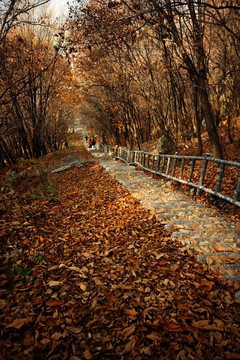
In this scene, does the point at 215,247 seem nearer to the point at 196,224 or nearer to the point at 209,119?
the point at 196,224

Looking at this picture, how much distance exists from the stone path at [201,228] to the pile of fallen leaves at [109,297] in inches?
8.4

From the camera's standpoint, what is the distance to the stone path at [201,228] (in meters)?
3.36

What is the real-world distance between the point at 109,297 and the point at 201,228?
8.15 ft

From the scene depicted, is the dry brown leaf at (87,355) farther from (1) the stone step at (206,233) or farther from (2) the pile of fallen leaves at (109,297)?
(1) the stone step at (206,233)

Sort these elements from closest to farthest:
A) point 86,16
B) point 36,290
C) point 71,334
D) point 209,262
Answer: point 71,334
point 36,290
point 209,262
point 86,16

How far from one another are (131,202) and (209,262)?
356 cm

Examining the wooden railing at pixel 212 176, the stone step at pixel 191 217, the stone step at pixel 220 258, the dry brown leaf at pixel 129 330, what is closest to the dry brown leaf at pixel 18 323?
the dry brown leaf at pixel 129 330

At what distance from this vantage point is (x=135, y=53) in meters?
10.8

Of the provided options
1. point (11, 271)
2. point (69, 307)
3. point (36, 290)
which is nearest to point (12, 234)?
point (11, 271)

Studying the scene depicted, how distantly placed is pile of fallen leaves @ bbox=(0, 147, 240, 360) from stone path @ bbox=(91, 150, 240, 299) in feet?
0.70

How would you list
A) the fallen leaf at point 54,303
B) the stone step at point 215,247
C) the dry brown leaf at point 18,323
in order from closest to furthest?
the dry brown leaf at point 18,323 < the fallen leaf at point 54,303 < the stone step at point 215,247

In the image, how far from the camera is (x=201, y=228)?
14.5 feet

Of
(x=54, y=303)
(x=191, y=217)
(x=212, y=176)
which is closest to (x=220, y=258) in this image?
(x=191, y=217)

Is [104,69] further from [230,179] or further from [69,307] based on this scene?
[69,307]
